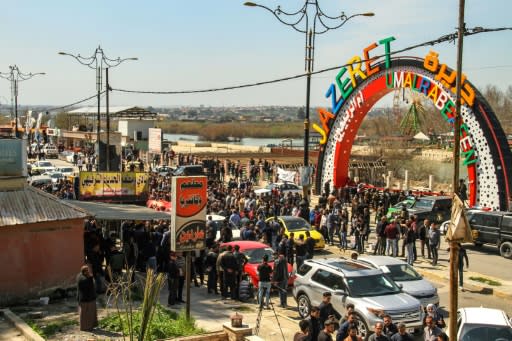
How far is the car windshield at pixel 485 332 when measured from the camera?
1072cm

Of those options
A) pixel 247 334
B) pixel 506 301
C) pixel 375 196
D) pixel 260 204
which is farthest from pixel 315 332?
pixel 375 196

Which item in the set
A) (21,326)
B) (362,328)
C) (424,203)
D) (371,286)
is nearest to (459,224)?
(362,328)

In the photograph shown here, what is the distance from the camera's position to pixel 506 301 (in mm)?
17000

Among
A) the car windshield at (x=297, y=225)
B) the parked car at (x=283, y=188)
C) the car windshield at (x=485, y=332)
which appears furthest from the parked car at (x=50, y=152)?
the car windshield at (x=485, y=332)

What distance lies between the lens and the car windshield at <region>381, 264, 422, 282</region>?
15.3m

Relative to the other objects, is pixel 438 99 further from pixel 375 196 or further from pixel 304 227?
pixel 304 227

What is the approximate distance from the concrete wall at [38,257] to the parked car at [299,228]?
26.7ft

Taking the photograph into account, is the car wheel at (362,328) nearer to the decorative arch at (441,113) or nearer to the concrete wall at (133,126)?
the decorative arch at (441,113)

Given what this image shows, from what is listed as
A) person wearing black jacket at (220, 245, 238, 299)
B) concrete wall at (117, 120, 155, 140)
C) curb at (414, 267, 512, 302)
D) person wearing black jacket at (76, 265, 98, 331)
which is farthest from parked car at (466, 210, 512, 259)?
concrete wall at (117, 120, 155, 140)

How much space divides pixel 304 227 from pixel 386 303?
31.5ft

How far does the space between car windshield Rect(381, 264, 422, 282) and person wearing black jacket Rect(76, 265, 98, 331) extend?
275 inches

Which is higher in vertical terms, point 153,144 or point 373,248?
point 153,144

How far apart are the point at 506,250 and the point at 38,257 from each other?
1547cm

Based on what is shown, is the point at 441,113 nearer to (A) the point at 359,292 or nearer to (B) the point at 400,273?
(B) the point at 400,273
